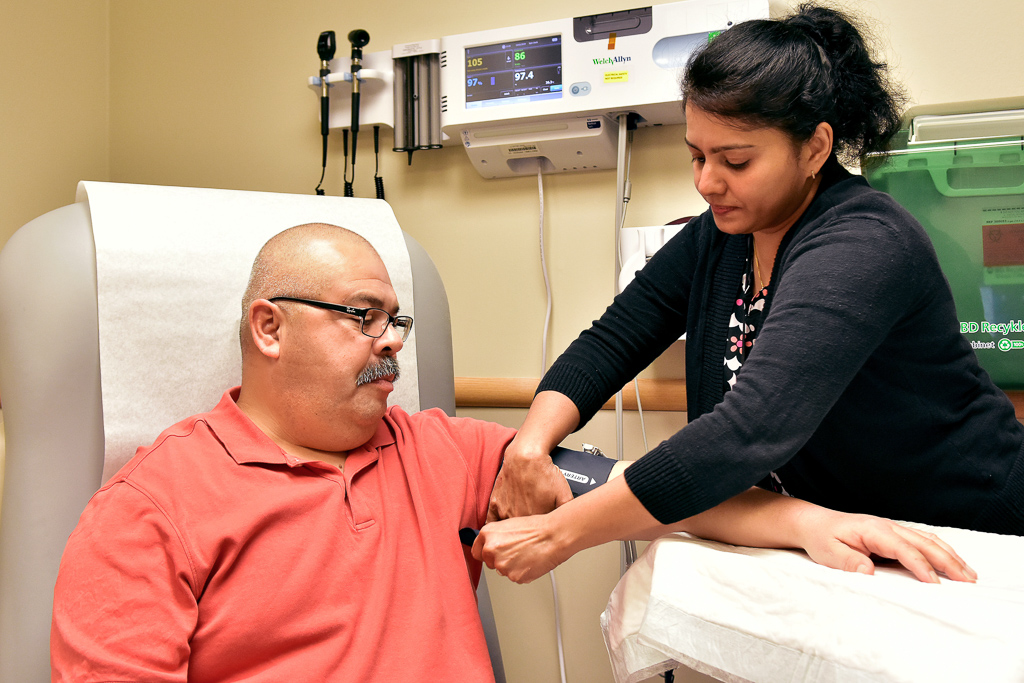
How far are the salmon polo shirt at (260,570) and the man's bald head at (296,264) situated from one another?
17 centimetres

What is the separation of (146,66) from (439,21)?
3.13 feet

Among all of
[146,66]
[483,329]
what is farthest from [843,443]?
[146,66]

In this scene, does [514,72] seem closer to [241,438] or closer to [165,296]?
[165,296]

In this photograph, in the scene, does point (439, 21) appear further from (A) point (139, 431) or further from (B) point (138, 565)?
(B) point (138, 565)

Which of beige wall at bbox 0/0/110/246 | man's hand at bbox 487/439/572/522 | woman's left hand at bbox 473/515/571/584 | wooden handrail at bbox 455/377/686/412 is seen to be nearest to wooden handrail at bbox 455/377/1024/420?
wooden handrail at bbox 455/377/686/412

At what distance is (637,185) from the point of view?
1.76 meters

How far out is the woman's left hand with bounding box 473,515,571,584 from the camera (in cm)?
91

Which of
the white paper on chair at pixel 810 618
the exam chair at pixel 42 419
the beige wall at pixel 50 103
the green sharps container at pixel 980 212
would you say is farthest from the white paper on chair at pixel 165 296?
the green sharps container at pixel 980 212

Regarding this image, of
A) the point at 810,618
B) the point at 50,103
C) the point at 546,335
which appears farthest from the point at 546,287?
the point at 50,103

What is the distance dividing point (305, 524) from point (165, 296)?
0.43m

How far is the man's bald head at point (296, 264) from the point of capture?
1.06m

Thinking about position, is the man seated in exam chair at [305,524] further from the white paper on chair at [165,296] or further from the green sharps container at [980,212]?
the green sharps container at [980,212]

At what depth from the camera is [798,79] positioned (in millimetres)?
885

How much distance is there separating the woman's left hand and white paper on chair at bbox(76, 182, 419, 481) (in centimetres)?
51
